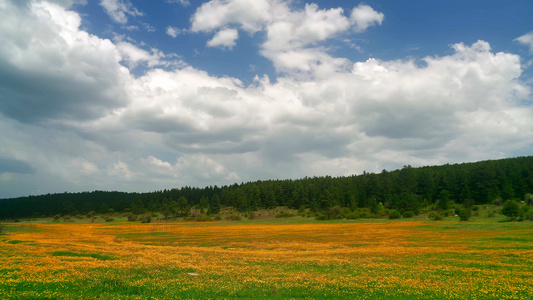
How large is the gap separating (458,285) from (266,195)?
136 metres

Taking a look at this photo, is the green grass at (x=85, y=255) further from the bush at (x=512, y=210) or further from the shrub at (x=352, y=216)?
the shrub at (x=352, y=216)

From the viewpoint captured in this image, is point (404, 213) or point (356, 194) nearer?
point (404, 213)

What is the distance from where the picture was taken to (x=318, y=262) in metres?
24.4

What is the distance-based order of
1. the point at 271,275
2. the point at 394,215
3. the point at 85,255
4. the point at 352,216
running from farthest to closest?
the point at 352,216 → the point at 394,215 → the point at 85,255 → the point at 271,275

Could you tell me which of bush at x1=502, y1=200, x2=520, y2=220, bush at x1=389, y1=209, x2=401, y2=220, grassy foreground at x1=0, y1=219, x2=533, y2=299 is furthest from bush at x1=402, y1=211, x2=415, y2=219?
grassy foreground at x1=0, y1=219, x2=533, y2=299

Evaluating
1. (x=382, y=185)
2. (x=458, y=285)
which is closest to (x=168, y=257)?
(x=458, y=285)

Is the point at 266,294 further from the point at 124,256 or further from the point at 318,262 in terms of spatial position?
the point at 124,256

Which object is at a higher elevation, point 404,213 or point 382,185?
point 382,185

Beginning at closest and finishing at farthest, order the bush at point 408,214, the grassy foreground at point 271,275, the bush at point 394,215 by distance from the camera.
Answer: the grassy foreground at point 271,275 < the bush at point 394,215 < the bush at point 408,214

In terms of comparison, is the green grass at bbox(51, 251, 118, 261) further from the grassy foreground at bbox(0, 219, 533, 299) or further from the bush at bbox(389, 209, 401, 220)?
the bush at bbox(389, 209, 401, 220)

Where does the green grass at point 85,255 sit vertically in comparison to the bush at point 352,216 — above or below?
above

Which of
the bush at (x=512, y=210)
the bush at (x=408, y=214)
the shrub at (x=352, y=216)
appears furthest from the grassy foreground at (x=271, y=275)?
the shrub at (x=352, y=216)

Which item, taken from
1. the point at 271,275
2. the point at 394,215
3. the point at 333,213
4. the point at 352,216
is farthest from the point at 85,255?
the point at 394,215

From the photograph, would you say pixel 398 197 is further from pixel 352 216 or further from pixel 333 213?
pixel 333 213
